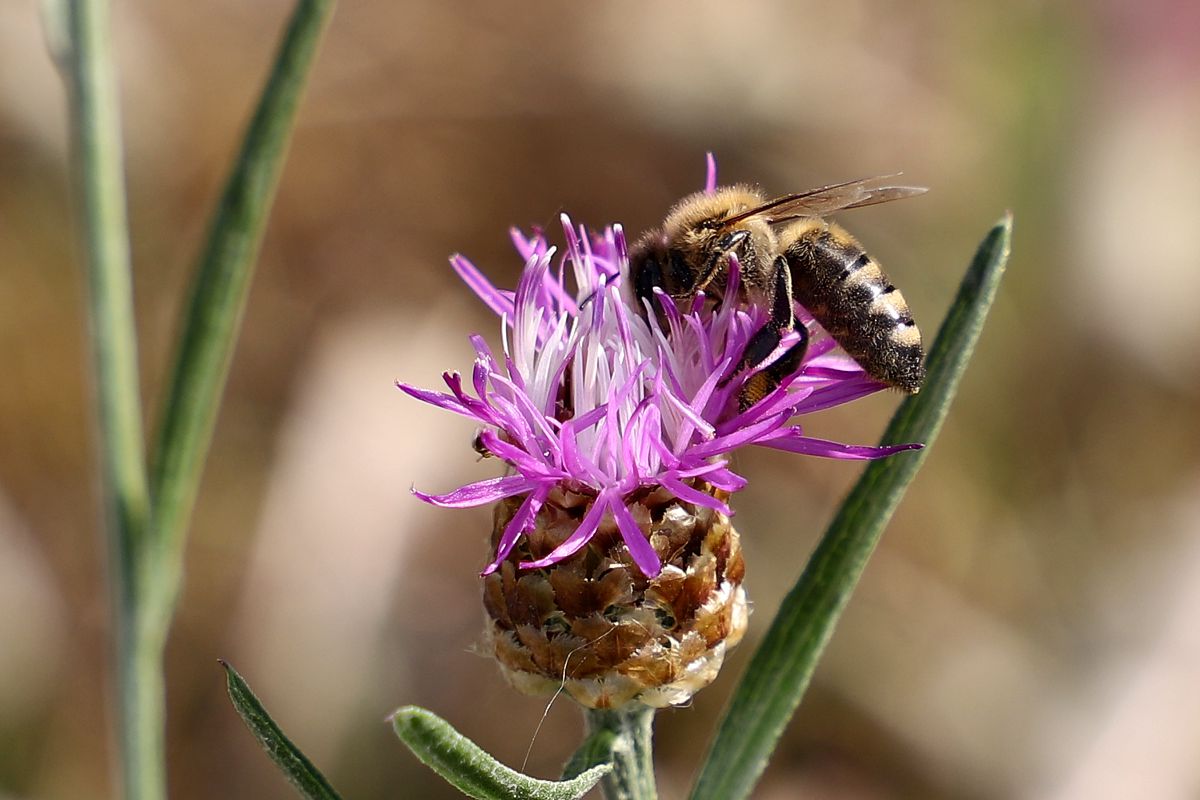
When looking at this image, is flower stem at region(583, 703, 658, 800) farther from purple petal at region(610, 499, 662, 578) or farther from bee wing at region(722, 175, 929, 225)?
bee wing at region(722, 175, 929, 225)

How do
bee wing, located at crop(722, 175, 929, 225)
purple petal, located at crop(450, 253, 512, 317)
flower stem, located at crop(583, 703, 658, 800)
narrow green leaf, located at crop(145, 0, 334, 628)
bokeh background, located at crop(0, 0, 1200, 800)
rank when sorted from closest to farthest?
flower stem, located at crop(583, 703, 658, 800) < bee wing, located at crop(722, 175, 929, 225) < purple petal, located at crop(450, 253, 512, 317) < narrow green leaf, located at crop(145, 0, 334, 628) < bokeh background, located at crop(0, 0, 1200, 800)

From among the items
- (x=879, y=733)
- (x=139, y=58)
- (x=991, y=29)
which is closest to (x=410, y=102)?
(x=139, y=58)

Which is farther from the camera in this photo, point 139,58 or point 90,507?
A: point 139,58

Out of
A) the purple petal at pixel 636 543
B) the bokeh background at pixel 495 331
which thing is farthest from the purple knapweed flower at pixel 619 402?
the bokeh background at pixel 495 331

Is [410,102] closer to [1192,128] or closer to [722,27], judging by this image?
[722,27]

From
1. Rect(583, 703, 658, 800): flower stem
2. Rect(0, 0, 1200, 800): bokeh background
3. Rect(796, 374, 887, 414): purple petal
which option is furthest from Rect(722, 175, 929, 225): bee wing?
Rect(0, 0, 1200, 800): bokeh background

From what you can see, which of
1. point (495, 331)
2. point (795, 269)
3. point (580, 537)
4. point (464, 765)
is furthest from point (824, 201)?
point (495, 331)
